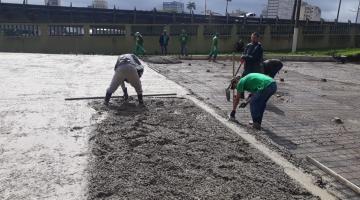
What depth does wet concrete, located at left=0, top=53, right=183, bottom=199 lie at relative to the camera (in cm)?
429

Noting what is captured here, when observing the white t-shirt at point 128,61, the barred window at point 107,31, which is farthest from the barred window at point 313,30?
the white t-shirt at point 128,61

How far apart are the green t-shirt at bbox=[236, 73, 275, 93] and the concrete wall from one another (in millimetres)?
21281

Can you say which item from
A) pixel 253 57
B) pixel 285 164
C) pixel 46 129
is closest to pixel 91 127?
pixel 46 129

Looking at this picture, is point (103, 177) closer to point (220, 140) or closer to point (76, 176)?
point (76, 176)

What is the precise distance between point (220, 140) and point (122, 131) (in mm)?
1534

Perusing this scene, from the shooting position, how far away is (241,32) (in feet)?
103

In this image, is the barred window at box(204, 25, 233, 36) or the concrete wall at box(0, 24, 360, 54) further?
the barred window at box(204, 25, 233, 36)

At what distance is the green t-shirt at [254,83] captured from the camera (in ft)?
21.8

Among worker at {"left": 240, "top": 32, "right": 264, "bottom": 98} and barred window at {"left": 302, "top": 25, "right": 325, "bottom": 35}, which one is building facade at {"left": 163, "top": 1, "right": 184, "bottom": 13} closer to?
barred window at {"left": 302, "top": 25, "right": 325, "bottom": 35}

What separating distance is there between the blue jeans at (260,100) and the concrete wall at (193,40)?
2128 centimetres

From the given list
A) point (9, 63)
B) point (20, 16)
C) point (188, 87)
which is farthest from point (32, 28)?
point (188, 87)

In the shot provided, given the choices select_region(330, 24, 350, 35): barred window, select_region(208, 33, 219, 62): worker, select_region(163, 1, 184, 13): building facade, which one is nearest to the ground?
select_region(208, 33, 219, 62): worker

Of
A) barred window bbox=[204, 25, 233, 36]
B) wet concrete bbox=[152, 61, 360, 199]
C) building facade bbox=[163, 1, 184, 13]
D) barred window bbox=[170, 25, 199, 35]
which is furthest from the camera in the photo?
building facade bbox=[163, 1, 184, 13]

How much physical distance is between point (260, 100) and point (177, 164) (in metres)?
2.44
